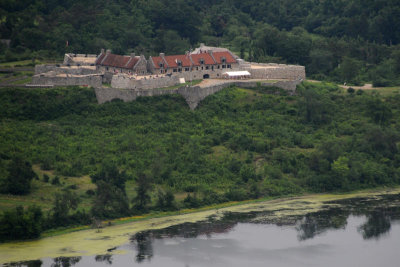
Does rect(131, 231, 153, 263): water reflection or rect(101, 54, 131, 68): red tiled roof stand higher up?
rect(101, 54, 131, 68): red tiled roof

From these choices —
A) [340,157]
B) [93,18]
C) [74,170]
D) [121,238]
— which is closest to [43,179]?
[74,170]

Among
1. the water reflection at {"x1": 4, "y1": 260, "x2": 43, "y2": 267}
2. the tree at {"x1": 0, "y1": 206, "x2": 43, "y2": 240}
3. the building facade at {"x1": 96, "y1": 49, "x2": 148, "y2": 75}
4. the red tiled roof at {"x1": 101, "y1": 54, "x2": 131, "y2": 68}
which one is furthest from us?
the red tiled roof at {"x1": 101, "y1": 54, "x2": 131, "y2": 68}

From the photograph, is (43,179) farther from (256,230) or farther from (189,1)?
(189,1)

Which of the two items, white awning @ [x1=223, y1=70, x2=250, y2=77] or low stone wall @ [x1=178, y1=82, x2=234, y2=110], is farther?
white awning @ [x1=223, y1=70, x2=250, y2=77]

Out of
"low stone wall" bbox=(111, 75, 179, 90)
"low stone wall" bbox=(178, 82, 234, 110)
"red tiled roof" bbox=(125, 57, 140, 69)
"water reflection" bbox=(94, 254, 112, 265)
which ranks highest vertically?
"red tiled roof" bbox=(125, 57, 140, 69)

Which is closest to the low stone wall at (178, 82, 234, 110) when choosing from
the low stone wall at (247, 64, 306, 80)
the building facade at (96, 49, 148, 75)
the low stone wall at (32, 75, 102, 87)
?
the building facade at (96, 49, 148, 75)

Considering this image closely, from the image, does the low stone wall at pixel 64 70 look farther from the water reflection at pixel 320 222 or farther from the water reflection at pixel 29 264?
the water reflection at pixel 29 264

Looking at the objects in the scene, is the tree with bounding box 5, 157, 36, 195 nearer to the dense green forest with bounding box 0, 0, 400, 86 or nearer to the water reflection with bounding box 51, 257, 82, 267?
the water reflection with bounding box 51, 257, 82, 267

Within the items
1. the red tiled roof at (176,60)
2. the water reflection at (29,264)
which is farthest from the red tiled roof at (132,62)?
the water reflection at (29,264)
